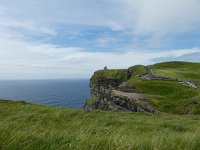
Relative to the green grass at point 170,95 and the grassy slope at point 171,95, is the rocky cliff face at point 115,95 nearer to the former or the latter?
the green grass at point 170,95

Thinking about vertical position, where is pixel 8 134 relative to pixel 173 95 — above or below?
above

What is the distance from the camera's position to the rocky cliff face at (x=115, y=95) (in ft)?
230

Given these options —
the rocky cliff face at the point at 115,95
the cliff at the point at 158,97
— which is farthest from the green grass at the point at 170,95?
the rocky cliff face at the point at 115,95

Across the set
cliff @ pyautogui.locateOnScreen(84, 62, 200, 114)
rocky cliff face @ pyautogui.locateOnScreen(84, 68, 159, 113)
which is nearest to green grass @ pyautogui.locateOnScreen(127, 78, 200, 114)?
cliff @ pyautogui.locateOnScreen(84, 62, 200, 114)

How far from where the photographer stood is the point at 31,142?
19.4ft

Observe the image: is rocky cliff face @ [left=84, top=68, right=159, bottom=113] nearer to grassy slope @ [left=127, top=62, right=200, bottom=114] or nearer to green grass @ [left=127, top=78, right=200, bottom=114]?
green grass @ [left=127, top=78, right=200, bottom=114]

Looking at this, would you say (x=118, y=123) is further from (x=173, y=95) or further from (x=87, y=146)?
(x=173, y=95)

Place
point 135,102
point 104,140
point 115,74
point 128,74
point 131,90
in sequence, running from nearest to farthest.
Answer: point 104,140, point 135,102, point 131,90, point 128,74, point 115,74

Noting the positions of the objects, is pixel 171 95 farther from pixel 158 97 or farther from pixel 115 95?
pixel 115 95

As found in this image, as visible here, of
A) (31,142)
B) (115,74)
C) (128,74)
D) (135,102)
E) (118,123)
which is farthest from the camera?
(115,74)

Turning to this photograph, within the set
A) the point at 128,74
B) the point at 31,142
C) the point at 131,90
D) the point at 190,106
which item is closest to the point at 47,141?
the point at 31,142

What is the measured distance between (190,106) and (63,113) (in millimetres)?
34721

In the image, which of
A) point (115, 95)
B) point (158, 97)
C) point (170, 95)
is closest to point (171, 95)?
point (170, 95)

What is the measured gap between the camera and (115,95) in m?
85.2
